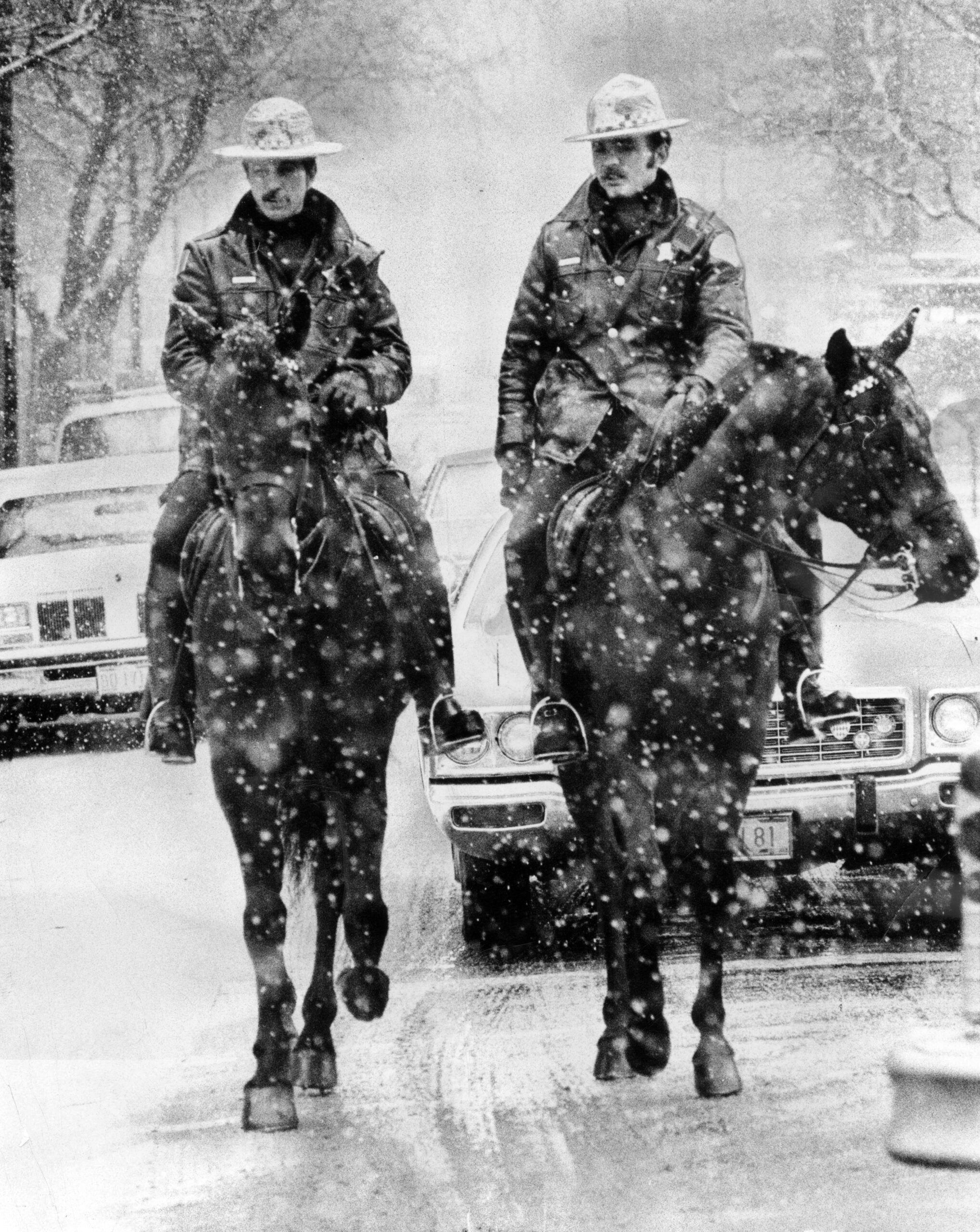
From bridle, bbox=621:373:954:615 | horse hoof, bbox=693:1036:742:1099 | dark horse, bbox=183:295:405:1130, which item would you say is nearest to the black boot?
dark horse, bbox=183:295:405:1130

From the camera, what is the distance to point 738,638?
17.7 ft

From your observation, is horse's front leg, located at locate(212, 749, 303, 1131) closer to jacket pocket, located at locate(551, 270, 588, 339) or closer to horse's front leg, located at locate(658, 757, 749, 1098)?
horse's front leg, located at locate(658, 757, 749, 1098)

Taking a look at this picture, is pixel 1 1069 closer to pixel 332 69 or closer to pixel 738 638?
A: pixel 738 638

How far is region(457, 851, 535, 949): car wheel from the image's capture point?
6.54 metres

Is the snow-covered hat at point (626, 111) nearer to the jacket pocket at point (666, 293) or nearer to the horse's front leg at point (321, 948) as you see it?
the jacket pocket at point (666, 293)

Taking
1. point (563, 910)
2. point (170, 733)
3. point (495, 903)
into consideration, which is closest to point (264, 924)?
point (170, 733)

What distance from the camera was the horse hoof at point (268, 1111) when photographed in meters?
5.25

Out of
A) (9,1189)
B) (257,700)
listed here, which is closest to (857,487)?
(257,700)

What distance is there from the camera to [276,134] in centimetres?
540

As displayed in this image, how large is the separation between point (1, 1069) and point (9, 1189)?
69cm

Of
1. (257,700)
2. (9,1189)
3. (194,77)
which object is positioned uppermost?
(194,77)

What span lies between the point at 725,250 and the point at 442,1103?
259 cm

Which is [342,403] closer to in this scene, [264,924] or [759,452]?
[759,452]

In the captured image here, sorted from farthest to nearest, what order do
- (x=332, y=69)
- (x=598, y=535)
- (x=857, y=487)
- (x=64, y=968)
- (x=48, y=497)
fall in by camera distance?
(x=48, y=497), (x=64, y=968), (x=332, y=69), (x=598, y=535), (x=857, y=487)
